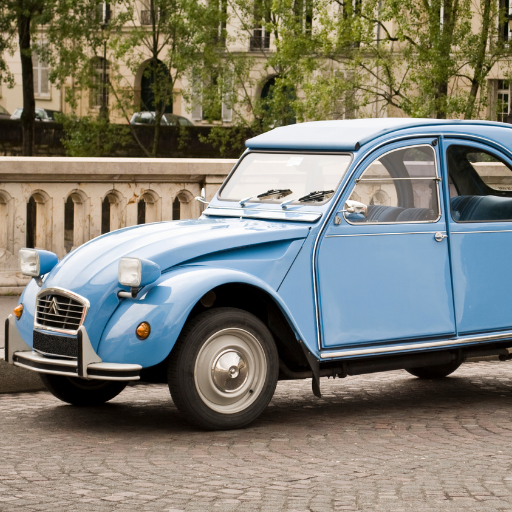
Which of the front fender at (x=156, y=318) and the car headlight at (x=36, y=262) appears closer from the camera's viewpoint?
the front fender at (x=156, y=318)

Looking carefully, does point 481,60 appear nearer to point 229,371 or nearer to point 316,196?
point 316,196

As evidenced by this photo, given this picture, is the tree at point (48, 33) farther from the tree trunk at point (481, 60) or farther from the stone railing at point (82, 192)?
the stone railing at point (82, 192)

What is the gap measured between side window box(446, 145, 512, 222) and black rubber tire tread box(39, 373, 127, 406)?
244cm

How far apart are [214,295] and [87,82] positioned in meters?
32.3

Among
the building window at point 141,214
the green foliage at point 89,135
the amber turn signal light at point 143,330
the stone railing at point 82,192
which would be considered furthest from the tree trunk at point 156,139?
the amber turn signal light at point 143,330

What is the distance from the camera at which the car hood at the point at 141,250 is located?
242 inches

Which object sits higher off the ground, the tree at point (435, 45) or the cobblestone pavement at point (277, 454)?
the tree at point (435, 45)

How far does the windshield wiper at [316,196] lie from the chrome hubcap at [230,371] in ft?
3.34

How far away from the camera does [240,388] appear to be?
634 centimetres

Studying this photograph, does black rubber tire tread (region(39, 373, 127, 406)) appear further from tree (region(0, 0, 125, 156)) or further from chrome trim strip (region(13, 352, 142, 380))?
tree (region(0, 0, 125, 156))

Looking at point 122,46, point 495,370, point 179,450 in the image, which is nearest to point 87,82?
point 122,46

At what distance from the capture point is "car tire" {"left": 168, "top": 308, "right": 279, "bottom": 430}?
6.10m

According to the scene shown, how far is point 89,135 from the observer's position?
37.9m

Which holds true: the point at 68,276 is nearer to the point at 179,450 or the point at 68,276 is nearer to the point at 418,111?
the point at 179,450
